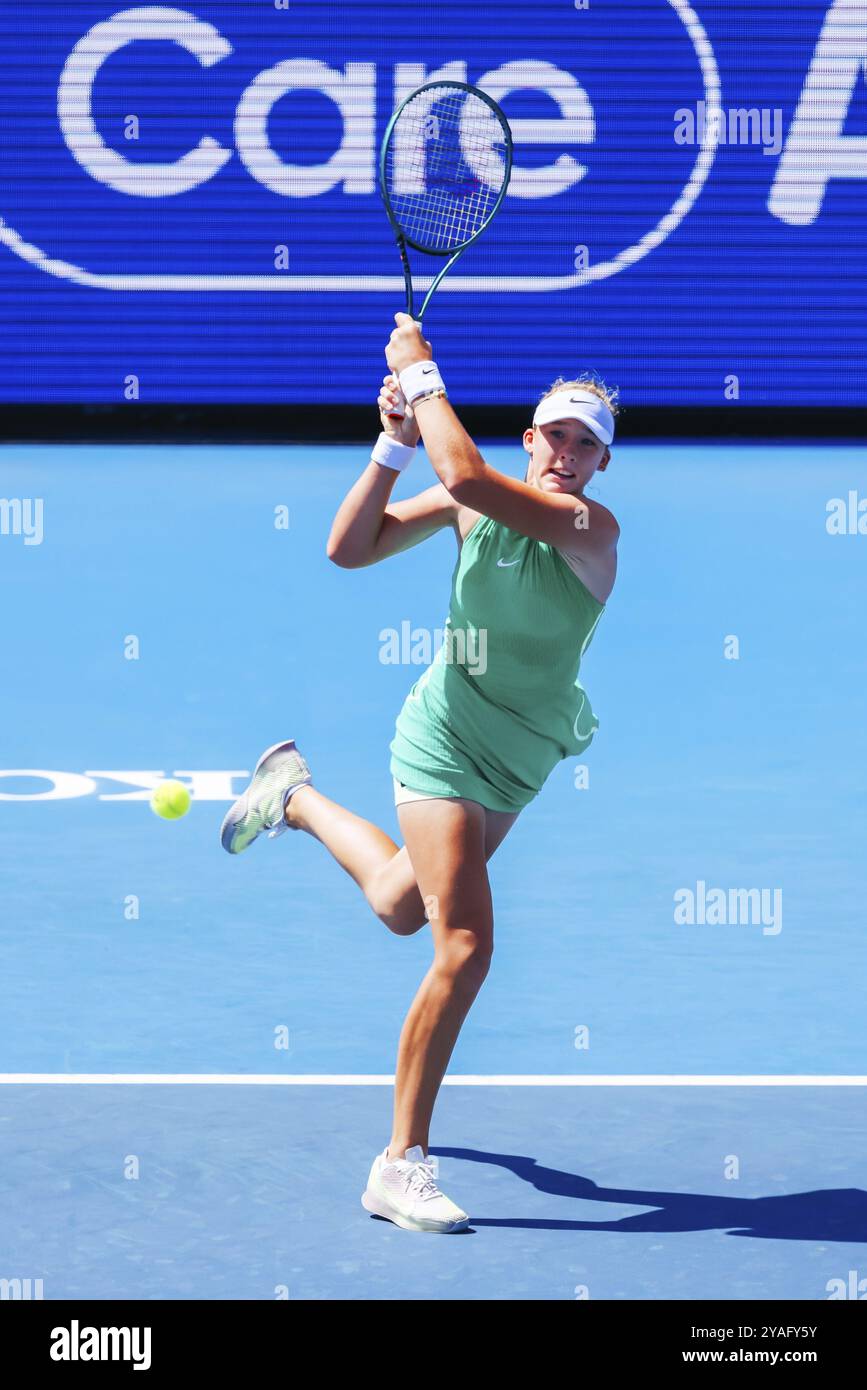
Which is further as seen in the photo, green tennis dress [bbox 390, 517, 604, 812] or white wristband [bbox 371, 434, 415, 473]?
white wristband [bbox 371, 434, 415, 473]

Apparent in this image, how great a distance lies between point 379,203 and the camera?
57.3 feet

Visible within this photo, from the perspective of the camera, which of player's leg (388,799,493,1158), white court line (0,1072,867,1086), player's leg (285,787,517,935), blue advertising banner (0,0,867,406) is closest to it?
player's leg (388,799,493,1158)

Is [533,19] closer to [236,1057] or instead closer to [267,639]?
[267,639]

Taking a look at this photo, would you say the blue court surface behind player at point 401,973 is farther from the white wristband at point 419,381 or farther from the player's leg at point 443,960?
the white wristband at point 419,381

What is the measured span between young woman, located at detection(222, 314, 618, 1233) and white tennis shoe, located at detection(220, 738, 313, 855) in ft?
2.55

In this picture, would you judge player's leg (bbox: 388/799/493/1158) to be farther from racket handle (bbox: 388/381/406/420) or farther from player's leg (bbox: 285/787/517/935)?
racket handle (bbox: 388/381/406/420)

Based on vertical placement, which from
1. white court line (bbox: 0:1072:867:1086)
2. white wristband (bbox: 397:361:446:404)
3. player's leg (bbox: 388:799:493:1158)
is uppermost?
white wristband (bbox: 397:361:446:404)

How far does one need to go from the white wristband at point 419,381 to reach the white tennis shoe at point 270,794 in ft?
4.35

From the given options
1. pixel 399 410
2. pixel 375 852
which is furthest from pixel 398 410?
pixel 375 852

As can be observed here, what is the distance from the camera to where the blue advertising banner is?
1745 centimetres

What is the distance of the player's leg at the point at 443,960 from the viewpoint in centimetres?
425

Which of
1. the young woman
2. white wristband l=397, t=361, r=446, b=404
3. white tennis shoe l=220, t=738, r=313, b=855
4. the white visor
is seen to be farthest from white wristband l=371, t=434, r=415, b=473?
white tennis shoe l=220, t=738, r=313, b=855

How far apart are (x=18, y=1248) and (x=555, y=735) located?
155 cm

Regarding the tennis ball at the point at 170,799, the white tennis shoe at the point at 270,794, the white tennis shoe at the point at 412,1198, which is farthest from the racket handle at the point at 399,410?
the tennis ball at the point at 170,799
